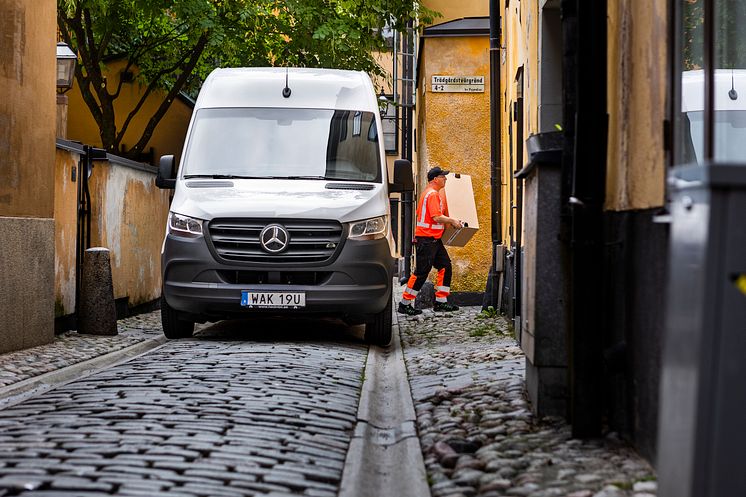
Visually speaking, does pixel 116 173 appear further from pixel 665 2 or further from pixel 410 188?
pixel 665 2

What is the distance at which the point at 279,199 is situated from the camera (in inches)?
419

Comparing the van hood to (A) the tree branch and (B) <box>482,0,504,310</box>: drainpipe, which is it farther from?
(A) the tree branch

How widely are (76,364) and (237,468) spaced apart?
4.77 metres

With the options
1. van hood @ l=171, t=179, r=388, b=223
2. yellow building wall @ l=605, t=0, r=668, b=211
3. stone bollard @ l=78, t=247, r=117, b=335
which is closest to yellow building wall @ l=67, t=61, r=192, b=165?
stone bollard @ l=78, t=247, r=117, b=335

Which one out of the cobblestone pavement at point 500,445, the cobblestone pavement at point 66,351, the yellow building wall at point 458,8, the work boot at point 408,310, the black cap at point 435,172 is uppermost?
the yellow building wall at point 458,8

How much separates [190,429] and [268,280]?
15.6 ft

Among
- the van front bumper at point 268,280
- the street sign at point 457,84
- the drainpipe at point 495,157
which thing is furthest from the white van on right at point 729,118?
the street sign at point 457,84

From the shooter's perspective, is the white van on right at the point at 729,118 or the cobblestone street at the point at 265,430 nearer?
the cobblestone street at the point at 265,430

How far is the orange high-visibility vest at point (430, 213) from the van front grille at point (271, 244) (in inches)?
205

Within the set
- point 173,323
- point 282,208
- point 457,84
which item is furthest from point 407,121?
point 282,208

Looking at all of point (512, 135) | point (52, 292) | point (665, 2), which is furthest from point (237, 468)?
point (512, 135)

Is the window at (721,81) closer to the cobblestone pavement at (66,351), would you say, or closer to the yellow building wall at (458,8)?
the cobblestone pavement at (66,351)

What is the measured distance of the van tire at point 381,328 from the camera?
11.0 m

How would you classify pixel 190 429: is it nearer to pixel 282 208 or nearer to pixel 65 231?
pixel 282 208
